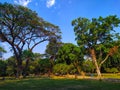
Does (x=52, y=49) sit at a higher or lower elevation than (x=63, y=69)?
higher

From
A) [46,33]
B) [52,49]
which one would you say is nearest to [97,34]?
[46,33]

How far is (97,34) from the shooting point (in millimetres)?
51281

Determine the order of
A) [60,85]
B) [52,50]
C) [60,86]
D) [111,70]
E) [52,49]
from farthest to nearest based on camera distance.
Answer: [111,70]
[52,50]
[52,49]
[60,85]
[60,86]

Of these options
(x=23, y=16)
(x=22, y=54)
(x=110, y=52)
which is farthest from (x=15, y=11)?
(x=110, y=52)

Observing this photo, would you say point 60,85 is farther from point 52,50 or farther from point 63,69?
point 52,50

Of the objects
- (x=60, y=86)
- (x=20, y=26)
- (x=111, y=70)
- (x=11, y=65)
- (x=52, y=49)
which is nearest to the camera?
(x=60, y=86)

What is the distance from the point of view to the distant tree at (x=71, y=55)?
6050 cm

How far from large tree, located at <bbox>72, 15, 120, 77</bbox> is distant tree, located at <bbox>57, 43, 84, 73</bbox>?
735 centimetres

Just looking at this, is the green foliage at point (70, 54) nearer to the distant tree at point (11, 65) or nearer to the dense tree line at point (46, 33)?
the dense tree line at point (46, 33)

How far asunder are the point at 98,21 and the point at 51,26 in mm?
10565

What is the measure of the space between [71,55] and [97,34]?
11624 millimetres

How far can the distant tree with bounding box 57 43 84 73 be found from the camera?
60.5 meters

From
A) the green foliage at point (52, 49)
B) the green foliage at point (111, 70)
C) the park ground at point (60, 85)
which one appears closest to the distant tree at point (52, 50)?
the green foliage at point (52, 49)

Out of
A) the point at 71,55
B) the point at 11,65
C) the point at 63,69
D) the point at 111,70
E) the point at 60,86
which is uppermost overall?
the point at 71,55
